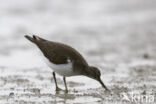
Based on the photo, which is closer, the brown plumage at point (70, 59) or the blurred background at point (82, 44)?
the brown plumage at point (70, 59)

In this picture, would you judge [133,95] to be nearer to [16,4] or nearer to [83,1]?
[16,4]

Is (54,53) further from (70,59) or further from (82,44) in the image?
(82,44)

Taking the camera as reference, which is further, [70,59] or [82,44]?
[82,44]

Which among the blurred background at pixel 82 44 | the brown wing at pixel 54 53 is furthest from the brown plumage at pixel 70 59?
the blurred background at pixel 82 44

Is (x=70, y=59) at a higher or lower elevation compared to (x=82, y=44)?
lower

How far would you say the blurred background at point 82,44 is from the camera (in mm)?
9352

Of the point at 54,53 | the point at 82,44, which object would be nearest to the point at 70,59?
the point at 54,53

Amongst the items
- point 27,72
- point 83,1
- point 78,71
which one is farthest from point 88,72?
point 83,1

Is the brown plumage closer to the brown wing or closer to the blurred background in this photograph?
the brown wing

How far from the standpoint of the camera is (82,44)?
15.6 m

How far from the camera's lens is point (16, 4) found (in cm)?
2114

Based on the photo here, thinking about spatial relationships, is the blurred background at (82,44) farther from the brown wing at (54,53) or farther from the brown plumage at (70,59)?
the brown wing at (54,53)

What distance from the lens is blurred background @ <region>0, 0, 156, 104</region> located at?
935 centimetres

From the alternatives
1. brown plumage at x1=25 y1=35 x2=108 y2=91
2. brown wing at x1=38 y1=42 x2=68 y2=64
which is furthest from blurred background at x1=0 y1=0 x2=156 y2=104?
brown wing at x1=38 y1=42 x2=68 y2=64
